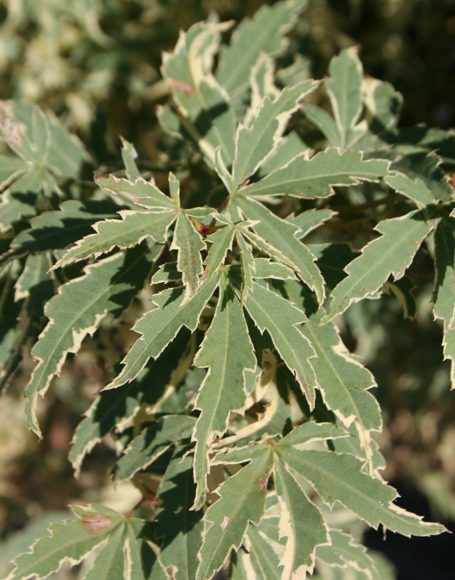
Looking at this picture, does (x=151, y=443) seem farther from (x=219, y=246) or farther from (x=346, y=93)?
(x=346, y=93)

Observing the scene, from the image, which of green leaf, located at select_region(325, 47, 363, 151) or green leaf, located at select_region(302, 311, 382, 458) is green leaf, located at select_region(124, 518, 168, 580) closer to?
green leaf, located at select_region(302, 311, 382, 458)

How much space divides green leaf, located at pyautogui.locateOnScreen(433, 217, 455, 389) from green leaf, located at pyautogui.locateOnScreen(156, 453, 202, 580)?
37cm

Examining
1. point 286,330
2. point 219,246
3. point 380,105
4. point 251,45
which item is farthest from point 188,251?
point 251,45

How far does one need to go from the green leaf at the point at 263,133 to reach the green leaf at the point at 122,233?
0.50 ft

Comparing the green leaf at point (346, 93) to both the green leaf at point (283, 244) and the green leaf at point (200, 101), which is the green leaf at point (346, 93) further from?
the green leaf at point (283, 244)

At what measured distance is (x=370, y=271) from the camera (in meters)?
0.84

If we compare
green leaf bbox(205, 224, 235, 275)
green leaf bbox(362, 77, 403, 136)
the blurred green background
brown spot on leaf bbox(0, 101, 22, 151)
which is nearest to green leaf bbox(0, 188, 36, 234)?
brown spot on leaf bbox(0, 101, 22, 151)

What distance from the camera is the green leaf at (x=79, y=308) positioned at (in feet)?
2.74

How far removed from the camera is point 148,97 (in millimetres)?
2211

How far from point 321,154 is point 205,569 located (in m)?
0.56

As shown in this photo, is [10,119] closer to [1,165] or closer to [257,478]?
[1,165]

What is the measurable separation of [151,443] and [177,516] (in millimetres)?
104

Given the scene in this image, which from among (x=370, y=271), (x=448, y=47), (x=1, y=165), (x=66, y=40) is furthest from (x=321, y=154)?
(x=448, y=47)

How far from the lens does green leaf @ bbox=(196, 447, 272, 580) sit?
758 millimetres
